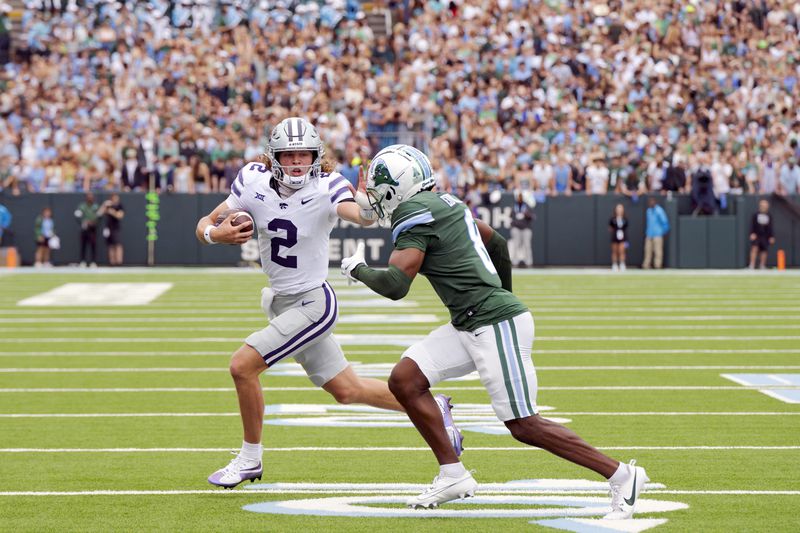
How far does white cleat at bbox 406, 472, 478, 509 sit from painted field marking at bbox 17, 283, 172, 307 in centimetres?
1267

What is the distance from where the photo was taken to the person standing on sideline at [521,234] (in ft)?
83.6

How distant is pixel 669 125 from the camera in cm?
2677

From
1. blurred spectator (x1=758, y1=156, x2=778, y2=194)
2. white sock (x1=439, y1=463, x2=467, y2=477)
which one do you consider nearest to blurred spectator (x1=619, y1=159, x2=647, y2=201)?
blurred spectator (x1=758, y1=156, x2=778, y2=194)

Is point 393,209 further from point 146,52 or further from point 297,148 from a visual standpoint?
point 146,52

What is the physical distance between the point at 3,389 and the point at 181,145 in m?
16.1

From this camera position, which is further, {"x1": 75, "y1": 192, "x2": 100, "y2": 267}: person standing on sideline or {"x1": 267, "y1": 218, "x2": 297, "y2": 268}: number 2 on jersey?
{"x1": 75, "y1": 192, "x2": 100, "y2": 267}: person standing on sideline

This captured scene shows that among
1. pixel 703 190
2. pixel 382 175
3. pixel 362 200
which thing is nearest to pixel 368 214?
pixel 362 200

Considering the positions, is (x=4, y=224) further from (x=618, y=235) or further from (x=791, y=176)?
(x=791, y=176)

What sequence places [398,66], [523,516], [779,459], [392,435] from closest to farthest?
[523,516]
[779,459]
[392,435]
[398,66]

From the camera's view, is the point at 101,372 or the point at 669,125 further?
the point at 669,125

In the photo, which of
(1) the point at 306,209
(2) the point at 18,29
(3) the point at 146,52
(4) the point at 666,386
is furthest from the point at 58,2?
(1) the point at 306,209

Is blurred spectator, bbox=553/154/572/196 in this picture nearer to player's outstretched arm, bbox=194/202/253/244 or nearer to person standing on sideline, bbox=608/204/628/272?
person standing on sideline, bbox=608/204/628/272

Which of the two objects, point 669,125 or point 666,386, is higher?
point 669,125

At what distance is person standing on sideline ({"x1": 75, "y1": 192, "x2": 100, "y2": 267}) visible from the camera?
2573 centimetres
